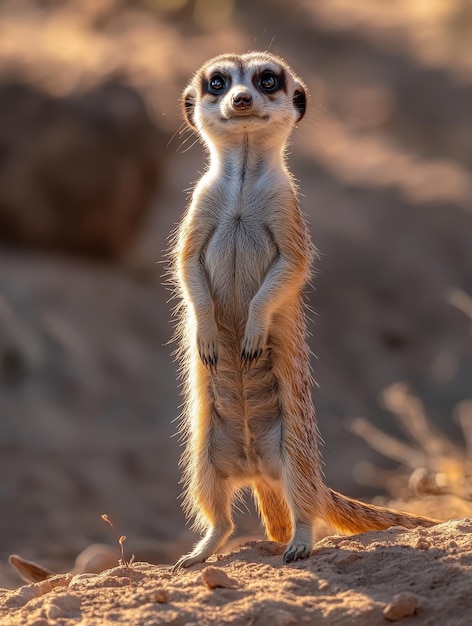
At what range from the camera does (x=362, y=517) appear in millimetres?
3400

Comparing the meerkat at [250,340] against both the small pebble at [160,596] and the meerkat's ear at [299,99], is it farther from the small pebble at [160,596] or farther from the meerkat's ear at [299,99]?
the small pebble at [160,596]

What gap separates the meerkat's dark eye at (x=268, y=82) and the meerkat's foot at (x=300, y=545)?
1329 mm

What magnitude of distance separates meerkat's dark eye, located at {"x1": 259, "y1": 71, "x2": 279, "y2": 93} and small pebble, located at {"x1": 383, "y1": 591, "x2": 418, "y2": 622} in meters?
1.70

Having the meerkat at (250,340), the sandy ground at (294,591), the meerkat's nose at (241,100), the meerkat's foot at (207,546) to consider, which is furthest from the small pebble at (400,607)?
the meerkat's nose at (241,100)

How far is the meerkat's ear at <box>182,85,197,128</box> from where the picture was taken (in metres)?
3.78

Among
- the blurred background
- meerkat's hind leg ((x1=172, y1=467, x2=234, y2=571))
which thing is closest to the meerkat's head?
meerkat's hind leg ((x1=172, y1=467, x2=234, y2=571))

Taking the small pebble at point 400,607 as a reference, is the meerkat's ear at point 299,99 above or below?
above

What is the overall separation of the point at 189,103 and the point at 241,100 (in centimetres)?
54

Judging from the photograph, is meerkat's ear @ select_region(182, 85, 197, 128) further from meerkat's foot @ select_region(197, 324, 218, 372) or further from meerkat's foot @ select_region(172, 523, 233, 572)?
meerkat's foot @ select_region(172, 523, 233, 572)

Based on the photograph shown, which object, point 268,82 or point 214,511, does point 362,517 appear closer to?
point 214,511

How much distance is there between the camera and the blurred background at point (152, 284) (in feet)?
21.5

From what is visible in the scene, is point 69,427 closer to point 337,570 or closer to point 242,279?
point 242,279

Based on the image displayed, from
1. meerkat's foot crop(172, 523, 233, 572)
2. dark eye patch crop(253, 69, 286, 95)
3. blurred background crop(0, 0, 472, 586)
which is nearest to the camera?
meerkat's foot crop(172, 523, 233, 572)

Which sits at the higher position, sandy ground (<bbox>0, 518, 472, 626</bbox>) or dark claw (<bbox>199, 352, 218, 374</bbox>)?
dark claw (<bbox>199, 352, 218, 374</bbox>)
